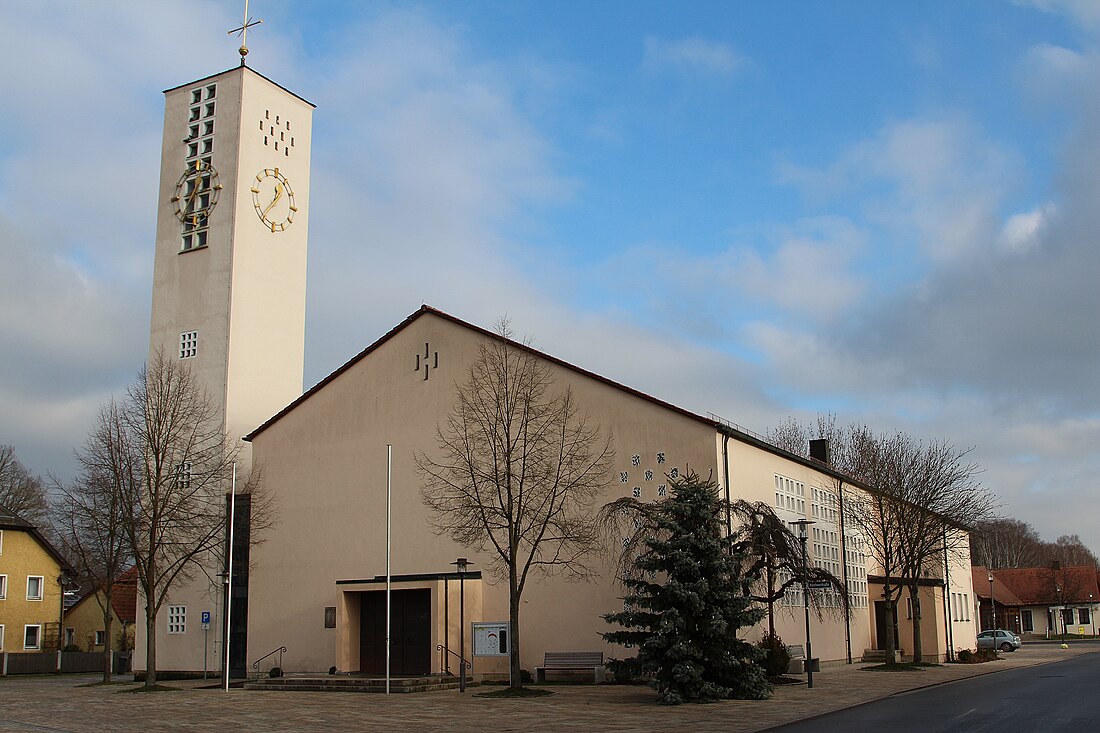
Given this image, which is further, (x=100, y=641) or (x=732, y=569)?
(x=100, y=641)

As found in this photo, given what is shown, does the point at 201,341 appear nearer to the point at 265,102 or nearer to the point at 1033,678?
the point at 265,102

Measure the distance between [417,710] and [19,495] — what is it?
5251 centimetres

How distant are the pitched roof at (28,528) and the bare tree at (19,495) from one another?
27.0 feet

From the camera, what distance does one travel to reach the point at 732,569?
86.0 ft

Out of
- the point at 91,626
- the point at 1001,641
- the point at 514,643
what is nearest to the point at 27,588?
the point at 91,626

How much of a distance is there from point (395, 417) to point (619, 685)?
14584 millimetres

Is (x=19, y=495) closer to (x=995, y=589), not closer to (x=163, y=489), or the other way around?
(x=163, y=489)

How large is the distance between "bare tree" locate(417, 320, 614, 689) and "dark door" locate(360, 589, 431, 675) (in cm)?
302

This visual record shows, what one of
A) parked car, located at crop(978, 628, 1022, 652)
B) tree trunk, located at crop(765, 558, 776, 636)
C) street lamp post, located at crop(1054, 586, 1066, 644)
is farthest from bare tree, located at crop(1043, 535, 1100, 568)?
tree trunk, located at crop(765, 558, 776, 636)

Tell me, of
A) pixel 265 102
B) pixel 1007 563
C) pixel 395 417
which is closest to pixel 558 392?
pixel 395 417

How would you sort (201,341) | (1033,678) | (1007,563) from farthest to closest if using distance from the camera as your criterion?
(1007,563)
(201,341)
(1033,678)

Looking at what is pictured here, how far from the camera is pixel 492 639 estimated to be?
105 ft

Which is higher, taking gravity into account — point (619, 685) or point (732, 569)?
point (732, 569)

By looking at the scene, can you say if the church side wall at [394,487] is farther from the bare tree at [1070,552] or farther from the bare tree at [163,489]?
the bare tree at [1070,552]
